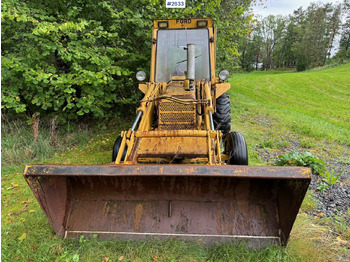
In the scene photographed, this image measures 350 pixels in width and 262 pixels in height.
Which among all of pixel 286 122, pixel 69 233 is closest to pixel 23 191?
pixel 69 233

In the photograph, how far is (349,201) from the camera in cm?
360

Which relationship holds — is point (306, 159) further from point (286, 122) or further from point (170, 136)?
point (286, 122)

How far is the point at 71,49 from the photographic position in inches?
189

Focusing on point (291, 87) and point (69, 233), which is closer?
point (69, 233)

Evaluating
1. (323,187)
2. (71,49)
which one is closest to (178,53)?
(71,49)

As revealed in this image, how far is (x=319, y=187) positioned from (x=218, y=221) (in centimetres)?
216

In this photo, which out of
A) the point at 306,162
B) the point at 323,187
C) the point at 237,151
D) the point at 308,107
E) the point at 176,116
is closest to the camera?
the point at 237,151

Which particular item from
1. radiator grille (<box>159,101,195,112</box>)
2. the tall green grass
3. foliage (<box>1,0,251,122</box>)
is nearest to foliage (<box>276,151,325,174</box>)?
radiator grille (<box>159,101,195,112</box>)

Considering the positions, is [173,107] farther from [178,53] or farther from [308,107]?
[308,107]

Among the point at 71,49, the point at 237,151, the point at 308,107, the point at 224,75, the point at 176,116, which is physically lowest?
the point at 308,107

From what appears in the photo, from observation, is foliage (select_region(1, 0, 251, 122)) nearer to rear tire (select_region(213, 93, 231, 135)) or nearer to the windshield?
the windshield

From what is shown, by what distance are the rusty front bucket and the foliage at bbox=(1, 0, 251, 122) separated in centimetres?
269

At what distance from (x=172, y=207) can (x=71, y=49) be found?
11.9ft

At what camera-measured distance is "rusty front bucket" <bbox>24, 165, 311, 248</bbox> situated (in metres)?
2.61
